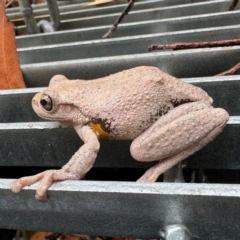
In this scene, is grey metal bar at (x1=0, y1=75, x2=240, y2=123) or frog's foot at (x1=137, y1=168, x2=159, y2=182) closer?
frog's foot at (x1=137, y1=168, x2=159, y2=182)

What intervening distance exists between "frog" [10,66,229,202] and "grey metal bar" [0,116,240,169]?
0.13ft

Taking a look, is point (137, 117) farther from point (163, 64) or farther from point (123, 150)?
point (163, 64)

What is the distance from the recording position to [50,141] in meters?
0.77

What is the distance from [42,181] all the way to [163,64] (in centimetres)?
53

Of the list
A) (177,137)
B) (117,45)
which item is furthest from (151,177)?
(117,45)

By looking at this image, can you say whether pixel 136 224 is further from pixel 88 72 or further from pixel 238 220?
pixel 88 72

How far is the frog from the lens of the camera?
25.6 inches

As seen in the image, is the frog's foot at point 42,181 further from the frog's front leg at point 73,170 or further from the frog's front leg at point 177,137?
the frog's front leg at point 177,137

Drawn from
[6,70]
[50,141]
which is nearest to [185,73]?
[50,141]

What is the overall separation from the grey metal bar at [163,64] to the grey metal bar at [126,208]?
0.48m

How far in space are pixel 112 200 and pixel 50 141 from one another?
11.1 inches

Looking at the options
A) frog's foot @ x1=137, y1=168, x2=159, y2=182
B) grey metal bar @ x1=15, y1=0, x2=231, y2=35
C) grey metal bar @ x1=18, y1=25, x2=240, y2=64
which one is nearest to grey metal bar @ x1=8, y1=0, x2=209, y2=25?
grey metal bar @ x1=15, y1=0, x2=231, y2=35

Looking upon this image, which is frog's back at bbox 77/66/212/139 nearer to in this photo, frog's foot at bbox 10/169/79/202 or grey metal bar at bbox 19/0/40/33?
frog's foot at bbox 10/169/79/202

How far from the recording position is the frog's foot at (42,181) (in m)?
0.58
